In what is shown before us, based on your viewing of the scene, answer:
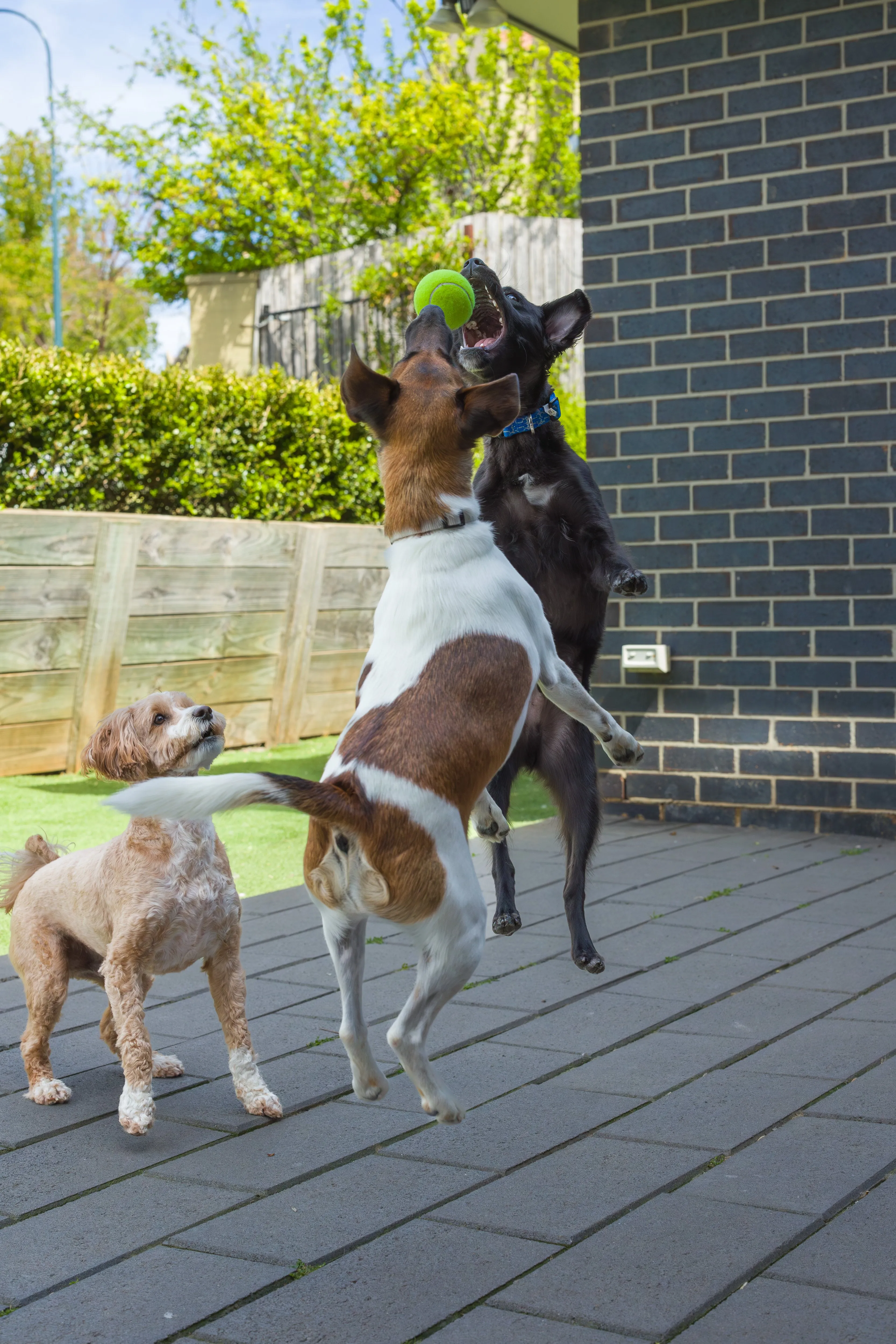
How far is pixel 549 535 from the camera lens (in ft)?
9.65

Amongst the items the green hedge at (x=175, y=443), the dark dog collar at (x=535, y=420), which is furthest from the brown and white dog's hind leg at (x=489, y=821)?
the green hedge at (x=175, y=443)

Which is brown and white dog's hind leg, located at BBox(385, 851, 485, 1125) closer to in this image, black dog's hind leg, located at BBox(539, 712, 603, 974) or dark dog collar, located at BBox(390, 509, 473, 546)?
dark dog collar, located at BBox(390, 509, 473, 546)

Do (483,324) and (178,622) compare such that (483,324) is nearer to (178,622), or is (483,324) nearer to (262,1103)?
(262,1103)

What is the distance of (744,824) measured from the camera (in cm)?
748

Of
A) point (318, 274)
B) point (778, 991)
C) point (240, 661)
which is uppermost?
point (318, 274)

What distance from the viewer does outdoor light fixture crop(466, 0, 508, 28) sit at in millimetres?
7941

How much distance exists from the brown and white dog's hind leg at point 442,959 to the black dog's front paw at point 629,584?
75 centimetres

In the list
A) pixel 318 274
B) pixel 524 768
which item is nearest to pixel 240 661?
pixel 524 768

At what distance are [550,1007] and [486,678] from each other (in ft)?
7.58

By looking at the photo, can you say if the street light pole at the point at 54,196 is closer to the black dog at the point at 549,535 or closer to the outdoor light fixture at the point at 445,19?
the outdoor light fixture at the point at 445,19

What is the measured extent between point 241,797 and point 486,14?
7.09m

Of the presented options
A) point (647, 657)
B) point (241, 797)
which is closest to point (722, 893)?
point (647, 657)

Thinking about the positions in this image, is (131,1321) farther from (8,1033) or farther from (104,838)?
(104,838)

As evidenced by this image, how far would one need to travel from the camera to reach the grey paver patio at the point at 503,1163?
8.05 ft
